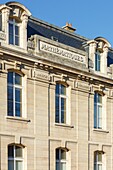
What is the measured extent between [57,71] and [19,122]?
379cm

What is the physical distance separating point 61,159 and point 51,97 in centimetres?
337

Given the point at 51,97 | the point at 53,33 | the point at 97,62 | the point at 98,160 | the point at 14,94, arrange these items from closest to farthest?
the point at 14,94 → the point at 51,97 → the point at 53,33 → the point at 98,160 → the point at 97,62

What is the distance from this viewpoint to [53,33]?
2334cm

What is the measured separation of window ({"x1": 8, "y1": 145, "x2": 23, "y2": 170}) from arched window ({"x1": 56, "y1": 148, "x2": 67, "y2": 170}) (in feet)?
8.31

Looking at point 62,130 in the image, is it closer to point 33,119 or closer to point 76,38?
point 33,119

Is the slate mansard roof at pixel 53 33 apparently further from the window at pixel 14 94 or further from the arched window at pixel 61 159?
the arched window at pixel 61 159

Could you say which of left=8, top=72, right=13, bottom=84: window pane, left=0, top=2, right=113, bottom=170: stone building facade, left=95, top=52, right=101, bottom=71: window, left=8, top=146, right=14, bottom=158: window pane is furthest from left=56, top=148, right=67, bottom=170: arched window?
left=95, top=52, right=101, bottom=71: window

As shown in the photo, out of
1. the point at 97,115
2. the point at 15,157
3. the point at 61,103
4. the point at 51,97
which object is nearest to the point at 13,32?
the point at 51,97

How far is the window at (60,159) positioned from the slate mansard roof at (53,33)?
638 cm

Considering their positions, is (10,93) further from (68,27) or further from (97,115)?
(68,27)

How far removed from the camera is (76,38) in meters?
24.8

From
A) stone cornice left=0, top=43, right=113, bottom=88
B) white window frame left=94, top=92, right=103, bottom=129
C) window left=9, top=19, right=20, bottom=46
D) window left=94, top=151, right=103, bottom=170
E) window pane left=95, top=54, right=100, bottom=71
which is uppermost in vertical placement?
window left=9, top=19, right=20, bottom=46

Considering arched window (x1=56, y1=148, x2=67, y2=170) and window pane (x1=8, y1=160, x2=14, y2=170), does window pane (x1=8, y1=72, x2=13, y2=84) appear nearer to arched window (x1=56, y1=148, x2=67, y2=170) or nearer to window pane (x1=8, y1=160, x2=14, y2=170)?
window pane (x1=8, y1=160, x2=14, y2=170)

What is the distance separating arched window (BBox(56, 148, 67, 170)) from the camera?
20938 mm
